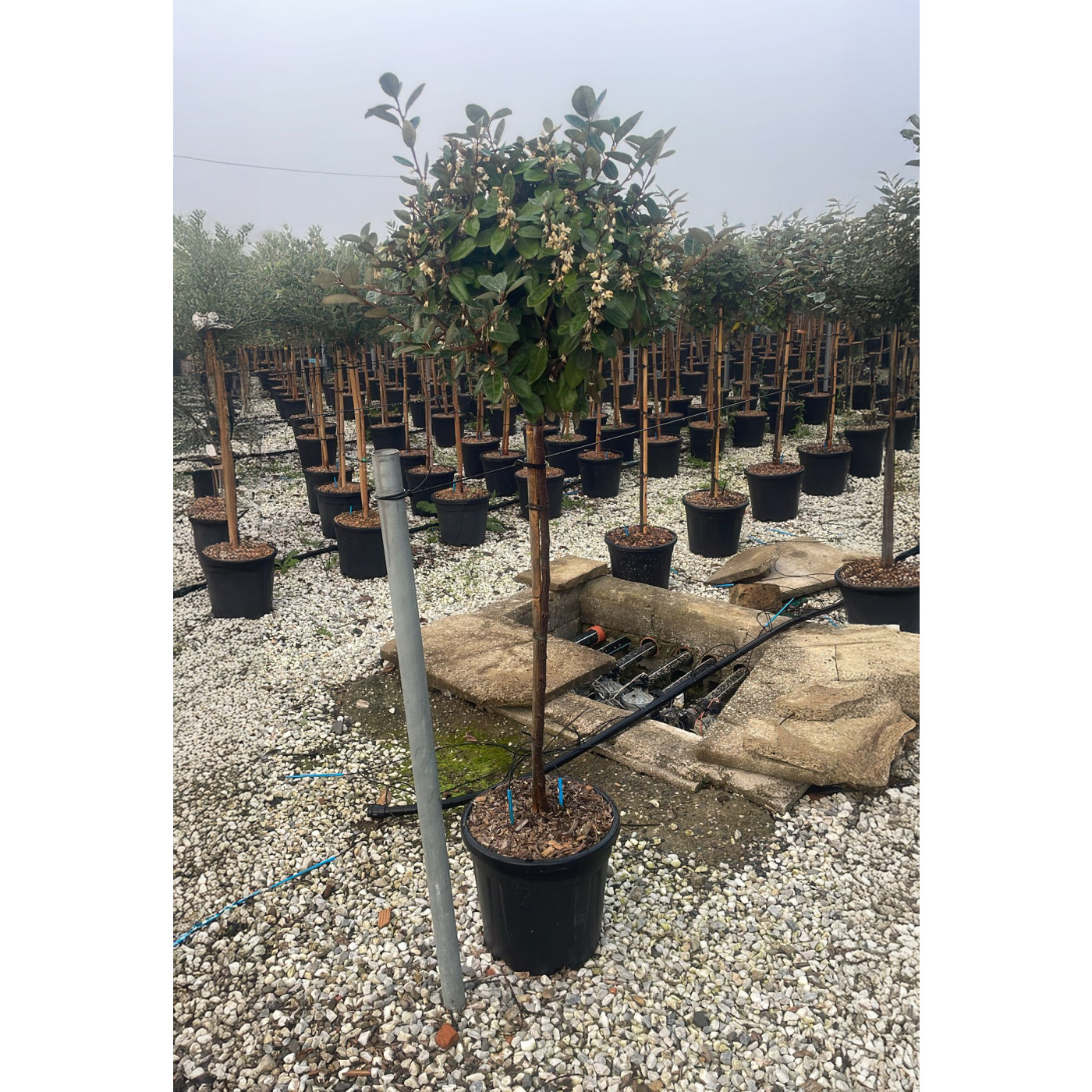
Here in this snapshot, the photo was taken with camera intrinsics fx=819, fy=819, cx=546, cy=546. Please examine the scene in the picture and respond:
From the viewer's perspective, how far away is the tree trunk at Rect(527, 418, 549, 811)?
8.96 ft

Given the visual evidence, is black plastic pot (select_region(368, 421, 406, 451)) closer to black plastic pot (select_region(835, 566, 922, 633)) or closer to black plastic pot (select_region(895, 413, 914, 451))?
black plastic pot (select_region(895, 413, 914, 451))

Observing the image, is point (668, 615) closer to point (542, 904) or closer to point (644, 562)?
point (644, 562)

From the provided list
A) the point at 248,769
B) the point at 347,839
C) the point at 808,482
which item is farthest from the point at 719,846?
the point at 808,482

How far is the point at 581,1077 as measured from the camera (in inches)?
98.0

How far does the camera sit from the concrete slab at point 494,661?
4641 mm

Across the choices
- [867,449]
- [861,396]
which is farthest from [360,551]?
[861,396]

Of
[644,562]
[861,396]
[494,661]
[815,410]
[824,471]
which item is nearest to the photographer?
[494,661]

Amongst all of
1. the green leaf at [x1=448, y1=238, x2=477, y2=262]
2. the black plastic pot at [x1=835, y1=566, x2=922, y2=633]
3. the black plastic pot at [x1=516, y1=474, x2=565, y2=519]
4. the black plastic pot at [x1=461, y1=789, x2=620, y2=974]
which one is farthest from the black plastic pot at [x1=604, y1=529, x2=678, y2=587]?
the green leaf at [x1=448, y1=238, x2=477, y2=262]

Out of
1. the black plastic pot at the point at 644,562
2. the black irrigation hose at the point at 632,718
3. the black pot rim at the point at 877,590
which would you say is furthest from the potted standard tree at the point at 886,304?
the black plastic pot at the point at 644,562

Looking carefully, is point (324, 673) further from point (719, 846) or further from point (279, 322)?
point (279, 322)

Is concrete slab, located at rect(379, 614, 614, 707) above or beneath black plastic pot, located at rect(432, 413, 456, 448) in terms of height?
beneath

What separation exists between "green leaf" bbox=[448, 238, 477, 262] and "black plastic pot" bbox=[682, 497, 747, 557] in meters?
5.54

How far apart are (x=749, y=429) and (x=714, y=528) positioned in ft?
16.8

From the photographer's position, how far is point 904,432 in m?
11.5
